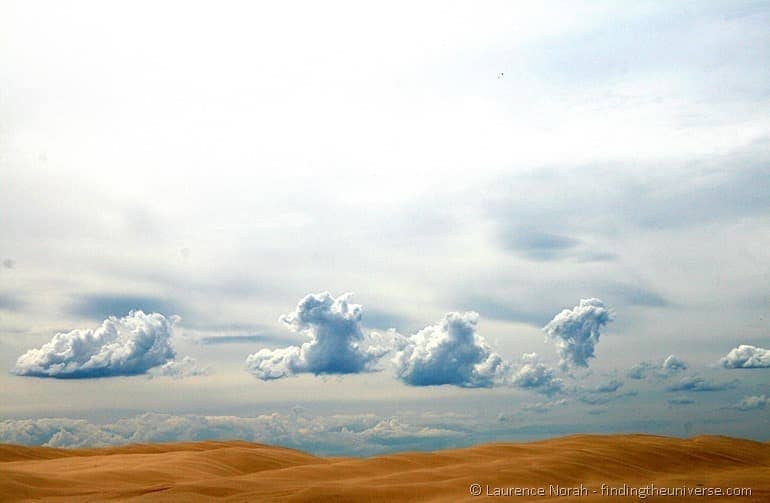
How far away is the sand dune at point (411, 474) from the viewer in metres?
30.2

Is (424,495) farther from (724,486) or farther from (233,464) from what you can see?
(233,464)

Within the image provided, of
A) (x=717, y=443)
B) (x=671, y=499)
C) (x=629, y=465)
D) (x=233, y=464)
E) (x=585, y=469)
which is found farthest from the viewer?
(x=717, y=443)

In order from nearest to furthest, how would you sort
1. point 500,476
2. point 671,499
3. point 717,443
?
1. point 671,499
2. point 500,476
3. point 717,443

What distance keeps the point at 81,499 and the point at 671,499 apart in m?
22.6

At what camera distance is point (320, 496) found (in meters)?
29.1

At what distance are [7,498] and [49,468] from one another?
624 inches

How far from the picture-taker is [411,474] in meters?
35.5

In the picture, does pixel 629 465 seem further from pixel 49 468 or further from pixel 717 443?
pixel 49 468

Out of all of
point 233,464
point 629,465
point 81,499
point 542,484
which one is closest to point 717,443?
point 629,465

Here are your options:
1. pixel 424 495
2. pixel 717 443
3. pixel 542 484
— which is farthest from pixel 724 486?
pixel 717 443

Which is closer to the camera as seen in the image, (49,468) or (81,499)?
(81,499)

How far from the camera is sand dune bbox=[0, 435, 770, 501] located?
30.2 m

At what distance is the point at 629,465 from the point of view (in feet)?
129

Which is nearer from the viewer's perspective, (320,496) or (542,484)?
(320,496)
